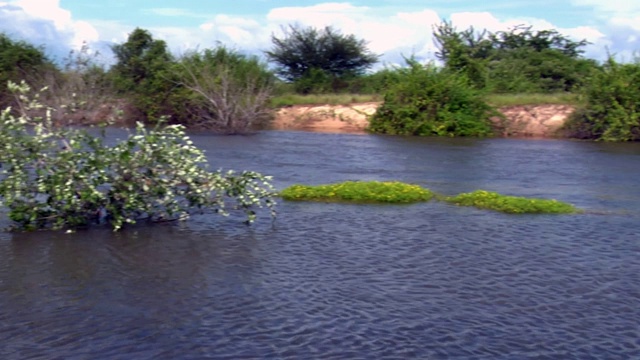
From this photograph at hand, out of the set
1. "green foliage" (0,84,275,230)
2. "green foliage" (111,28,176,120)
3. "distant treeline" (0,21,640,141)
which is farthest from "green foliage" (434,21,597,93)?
"green foliage" (0,84,275,230)

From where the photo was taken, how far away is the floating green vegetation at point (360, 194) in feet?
53.1

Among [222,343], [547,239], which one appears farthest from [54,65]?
[222,343]

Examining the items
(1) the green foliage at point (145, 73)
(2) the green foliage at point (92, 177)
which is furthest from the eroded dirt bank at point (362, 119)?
(2) the green foliage at point (92, 177)

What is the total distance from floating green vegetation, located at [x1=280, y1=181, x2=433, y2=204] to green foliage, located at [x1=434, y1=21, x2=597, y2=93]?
1992cm

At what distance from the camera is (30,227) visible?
1285 centimetres

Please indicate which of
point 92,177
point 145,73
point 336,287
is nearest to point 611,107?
point 145,73

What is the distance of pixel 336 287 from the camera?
10.2 meters

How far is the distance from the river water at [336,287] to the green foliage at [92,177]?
37 centimetres

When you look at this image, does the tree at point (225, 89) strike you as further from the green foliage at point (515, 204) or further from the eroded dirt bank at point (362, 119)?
the green foliage at point (515, 204)

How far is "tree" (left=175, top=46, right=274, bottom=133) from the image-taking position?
108ft

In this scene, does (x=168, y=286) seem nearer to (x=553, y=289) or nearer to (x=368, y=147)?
(x=553, y=289)

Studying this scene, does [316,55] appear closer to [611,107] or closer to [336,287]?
[611,107]

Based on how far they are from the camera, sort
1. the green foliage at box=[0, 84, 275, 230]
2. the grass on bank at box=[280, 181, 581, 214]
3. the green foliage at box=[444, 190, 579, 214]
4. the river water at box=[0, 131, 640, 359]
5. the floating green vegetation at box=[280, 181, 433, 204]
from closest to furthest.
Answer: the river water at box=[0, 131, 640, 359]
the green foliage at box=[0, 84, 275, 230]
the green foliage at box=[444, 190, 579, 214]
the grass on bank at box=[280, 181, 581, 214]
the floating green vegetation at box=[280, 181, 433, 204]

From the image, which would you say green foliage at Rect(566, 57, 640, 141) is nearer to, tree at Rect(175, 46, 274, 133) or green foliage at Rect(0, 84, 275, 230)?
tree at Rect(175, 46, 274, 133)
